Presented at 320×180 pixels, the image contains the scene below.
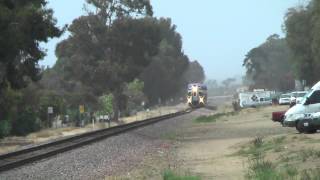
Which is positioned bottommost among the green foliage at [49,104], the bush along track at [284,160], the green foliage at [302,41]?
the bush along track at [284,160]

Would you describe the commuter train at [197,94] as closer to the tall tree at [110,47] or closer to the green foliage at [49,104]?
the tall tree at [110,47]

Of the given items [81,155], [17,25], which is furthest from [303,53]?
[81,155]

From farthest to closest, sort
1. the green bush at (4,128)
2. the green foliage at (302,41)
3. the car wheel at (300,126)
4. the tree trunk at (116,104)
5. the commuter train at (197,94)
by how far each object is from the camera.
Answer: the commuter train at (197,94)
the tree trunk at (116,104)
the green foliage at (302,41)
the green bush at (4,128)
the car wheel at (300,126)

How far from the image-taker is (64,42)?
11069 cm

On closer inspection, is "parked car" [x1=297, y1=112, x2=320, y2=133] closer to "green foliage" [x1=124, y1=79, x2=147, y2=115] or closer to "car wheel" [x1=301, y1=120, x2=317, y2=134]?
"car wheel" [x1=301, y1=120, x2=317, y2=134]

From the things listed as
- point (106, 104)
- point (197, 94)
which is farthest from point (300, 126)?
point (197, 94)

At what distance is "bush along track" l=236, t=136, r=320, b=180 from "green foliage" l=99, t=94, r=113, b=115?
229 ft

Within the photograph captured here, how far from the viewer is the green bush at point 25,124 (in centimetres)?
6575

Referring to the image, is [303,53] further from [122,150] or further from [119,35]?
[122,150]

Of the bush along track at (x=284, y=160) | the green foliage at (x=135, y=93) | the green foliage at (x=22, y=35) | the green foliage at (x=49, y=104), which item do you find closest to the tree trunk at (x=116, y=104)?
the green foliage at (x=49, y=104)

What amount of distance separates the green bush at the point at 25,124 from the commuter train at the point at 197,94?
5387cm

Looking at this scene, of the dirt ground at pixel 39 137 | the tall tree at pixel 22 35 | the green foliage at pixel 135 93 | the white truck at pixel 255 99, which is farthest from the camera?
the green foliage at pixel 135 93

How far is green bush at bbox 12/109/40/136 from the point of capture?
65750 millimetres

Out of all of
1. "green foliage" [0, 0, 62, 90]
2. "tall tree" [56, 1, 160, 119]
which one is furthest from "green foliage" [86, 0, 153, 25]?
"green foliage" [0, 0, 62, 90]
